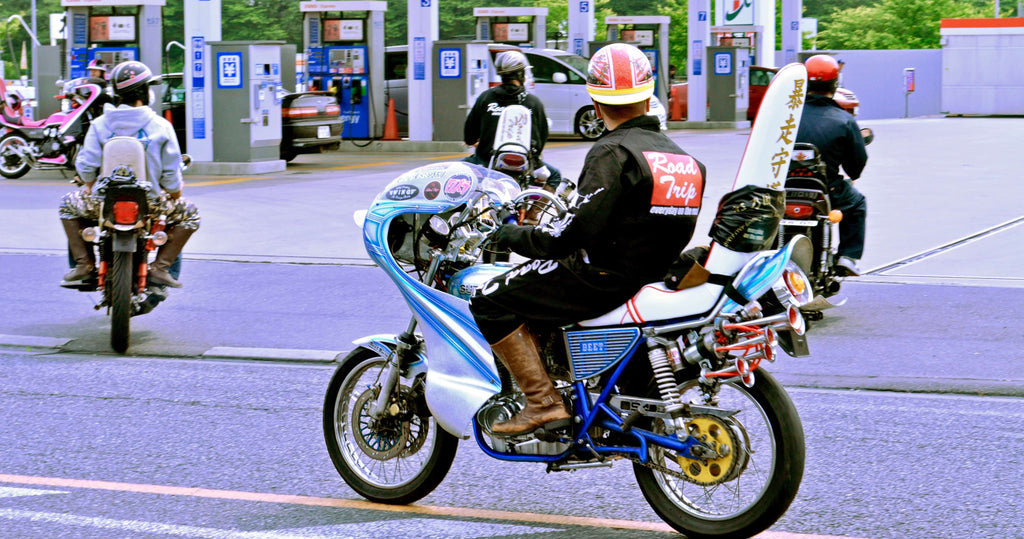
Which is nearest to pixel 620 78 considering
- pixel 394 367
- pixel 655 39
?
pixel 394 367

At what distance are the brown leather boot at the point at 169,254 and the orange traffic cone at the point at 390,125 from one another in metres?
16.6

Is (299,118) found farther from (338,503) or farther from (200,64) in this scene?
(338,503)

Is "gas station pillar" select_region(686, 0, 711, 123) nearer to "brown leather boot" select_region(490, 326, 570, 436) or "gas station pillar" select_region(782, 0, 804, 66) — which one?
"gas station pillar" select_region(782, 0, 804, 66)

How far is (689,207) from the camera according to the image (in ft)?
14.8

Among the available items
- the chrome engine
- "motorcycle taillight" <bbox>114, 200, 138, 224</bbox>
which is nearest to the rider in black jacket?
"motorcycle taillight" <bbox>114, 200, 138, 224</bbox>

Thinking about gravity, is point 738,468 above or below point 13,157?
below

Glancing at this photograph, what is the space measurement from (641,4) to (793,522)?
2489 inches

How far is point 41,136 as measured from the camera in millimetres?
19891

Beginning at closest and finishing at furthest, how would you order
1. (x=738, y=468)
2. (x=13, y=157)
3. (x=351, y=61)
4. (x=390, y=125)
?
(x=738, y=468) < (x=13, y=157) < (x=390, y=125) < (x=351, y=61)

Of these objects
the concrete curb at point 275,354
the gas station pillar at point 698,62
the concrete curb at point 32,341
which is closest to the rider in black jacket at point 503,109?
the concrete curb at point 275,354

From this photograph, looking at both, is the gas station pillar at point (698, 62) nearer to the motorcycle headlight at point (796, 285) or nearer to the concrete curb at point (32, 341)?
the concrete curb at point (32, 341)

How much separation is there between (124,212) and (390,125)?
17468mm

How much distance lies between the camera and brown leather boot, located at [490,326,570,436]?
4.72 m

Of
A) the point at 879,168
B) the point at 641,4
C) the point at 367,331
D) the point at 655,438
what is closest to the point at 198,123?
the point at 879,168
